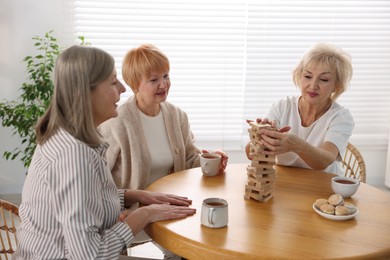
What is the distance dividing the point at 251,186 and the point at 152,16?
7.79ft

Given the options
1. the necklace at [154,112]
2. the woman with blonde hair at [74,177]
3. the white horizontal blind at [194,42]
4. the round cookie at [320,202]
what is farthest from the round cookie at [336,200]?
the white horizontal blind at [194,42]

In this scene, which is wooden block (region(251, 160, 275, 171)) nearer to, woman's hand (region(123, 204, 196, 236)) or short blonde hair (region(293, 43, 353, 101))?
woman's hand (region(123, 204, 196, 236))

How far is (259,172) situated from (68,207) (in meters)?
0.72

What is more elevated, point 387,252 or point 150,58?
point 150,58

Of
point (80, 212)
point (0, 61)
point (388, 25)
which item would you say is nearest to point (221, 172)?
point (80, 212)

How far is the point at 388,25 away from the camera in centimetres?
409

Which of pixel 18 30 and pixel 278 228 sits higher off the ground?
pixel 18 30

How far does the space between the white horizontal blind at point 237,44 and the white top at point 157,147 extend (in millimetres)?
1627

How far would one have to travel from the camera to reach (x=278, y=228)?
1535 mm

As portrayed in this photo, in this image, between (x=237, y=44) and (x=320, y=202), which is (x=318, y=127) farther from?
(x=237, y=44)

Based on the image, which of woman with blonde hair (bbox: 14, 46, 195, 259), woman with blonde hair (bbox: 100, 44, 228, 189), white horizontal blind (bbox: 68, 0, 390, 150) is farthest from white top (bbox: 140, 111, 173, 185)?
white horizontal blind (bbox: 68, 0, 390, 150)

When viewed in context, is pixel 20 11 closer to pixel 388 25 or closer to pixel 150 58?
pixel 150 58

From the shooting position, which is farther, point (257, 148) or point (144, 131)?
point (144, 131)

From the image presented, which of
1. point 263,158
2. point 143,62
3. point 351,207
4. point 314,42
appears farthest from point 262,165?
point 314,42
